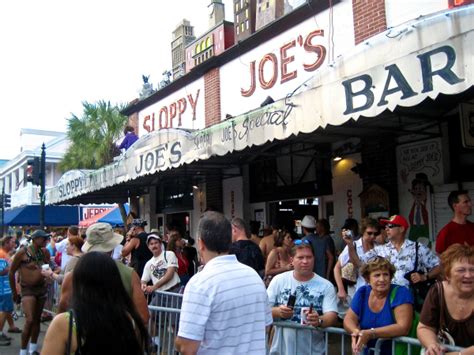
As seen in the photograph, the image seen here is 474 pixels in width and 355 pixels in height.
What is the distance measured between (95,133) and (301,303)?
20542mm

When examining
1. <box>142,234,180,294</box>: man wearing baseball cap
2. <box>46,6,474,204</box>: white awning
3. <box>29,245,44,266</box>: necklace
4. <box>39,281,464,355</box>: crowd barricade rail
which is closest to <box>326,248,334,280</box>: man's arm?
<box>39,281,464,355</box>: crowd barricade rail

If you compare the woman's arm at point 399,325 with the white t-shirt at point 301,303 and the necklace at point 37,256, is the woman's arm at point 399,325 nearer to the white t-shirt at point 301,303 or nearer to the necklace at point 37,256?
the white t-shirt at point 301,303

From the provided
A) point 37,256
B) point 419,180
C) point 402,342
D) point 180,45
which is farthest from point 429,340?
point 180,45

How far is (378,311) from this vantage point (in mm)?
3783

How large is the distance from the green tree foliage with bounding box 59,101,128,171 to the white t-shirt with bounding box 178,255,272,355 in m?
20.3

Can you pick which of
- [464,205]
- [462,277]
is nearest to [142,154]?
[464,205]

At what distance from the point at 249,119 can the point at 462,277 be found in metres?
4.00

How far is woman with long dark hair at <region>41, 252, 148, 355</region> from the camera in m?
2.50

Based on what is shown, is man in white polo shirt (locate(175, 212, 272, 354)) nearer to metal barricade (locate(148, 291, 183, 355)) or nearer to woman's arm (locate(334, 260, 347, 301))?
metal barricade (locate(148, 291, 183, 355))

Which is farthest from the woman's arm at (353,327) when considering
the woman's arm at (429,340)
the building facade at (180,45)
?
the building facade at (180,45)

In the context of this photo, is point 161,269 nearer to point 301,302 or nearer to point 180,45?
point 301,302

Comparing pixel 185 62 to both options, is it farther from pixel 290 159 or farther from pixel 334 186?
pixel 334 186

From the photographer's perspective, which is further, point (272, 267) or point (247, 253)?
point (272, 267)

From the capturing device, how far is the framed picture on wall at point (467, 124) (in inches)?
249
